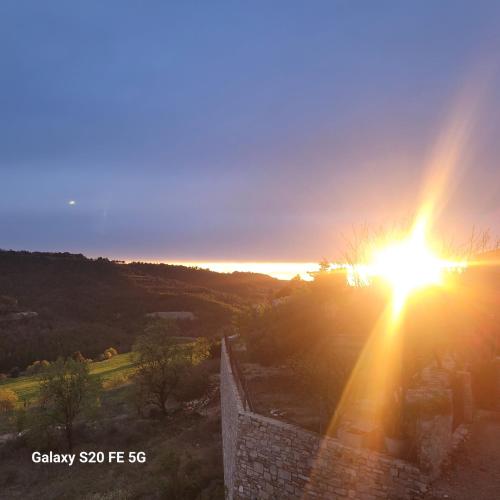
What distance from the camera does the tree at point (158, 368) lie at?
96.4ft

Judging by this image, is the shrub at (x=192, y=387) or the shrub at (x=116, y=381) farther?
the shrub at (x=116, y=381)

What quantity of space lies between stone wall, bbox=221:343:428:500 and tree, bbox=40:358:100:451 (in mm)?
18040

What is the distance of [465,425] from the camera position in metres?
11.6

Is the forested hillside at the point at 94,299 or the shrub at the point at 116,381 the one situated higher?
the forested hillside at the point at 94,299

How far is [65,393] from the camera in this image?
2714cm

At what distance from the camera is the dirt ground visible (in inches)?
326

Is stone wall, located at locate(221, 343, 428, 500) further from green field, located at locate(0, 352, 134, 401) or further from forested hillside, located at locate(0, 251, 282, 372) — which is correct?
forested hillside, located at locate(0, 251, 282, 372)

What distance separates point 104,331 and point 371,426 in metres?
79.7

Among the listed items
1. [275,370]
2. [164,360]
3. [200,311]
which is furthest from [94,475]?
[200,311]

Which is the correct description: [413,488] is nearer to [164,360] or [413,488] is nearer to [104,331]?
[164,360]

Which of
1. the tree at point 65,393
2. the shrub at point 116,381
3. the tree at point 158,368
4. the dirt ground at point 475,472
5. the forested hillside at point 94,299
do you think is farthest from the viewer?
the forested hillside at point 94,299

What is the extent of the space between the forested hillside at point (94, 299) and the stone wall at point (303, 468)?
38.7 metres

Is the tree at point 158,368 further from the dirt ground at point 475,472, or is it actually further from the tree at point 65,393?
the dirt ground at point 475,472

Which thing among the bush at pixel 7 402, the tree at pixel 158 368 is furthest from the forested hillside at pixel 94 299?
the bush at pixel 7 402
